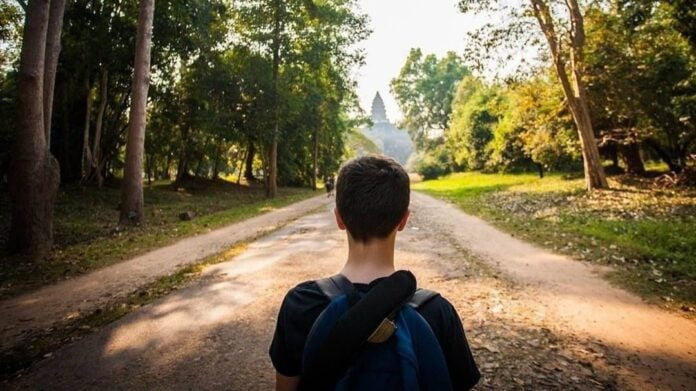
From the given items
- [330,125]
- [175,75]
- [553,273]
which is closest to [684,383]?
[553,273]

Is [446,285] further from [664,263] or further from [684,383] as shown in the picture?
[664,263]

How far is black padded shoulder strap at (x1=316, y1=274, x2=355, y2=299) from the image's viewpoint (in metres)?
1.78

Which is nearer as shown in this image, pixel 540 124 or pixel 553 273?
pixel 553 273

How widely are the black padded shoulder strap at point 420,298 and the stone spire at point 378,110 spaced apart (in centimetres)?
17581

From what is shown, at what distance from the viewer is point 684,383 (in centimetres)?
398

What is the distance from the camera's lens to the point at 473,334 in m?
5.11

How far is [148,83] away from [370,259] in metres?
15.9

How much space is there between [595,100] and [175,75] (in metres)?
29.0

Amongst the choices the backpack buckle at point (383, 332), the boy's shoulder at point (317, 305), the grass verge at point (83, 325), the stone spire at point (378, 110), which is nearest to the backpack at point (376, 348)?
the backpack buckle at point (383, 332)

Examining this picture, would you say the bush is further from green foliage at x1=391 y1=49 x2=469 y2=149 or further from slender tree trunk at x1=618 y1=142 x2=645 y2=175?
slender tree trunk at x1=618 y1=142 x2=645 y2=175

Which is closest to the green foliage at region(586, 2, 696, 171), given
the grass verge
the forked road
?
the forked road

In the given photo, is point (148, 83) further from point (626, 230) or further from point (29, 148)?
point (626, 230)

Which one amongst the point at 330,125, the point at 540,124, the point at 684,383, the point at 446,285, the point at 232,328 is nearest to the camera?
the point at 684,383

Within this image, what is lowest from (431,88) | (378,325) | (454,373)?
(454,373)
